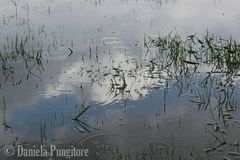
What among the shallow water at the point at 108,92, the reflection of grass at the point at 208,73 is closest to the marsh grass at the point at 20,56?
the shallow water at the point at 108,92

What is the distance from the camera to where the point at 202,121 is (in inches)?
220

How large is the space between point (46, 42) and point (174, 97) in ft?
13.9

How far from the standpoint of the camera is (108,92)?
6676 mm

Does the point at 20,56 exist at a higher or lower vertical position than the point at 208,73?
higher

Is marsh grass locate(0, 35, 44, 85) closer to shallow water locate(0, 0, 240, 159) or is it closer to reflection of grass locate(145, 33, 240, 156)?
shallow water locate(0, 0, 240, 159)

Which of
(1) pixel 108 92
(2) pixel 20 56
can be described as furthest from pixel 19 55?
(1) pixel 108 92

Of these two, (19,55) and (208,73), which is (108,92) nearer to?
(208,73)

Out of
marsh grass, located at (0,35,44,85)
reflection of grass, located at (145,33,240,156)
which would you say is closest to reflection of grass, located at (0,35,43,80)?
marsh grass, located at (0,35,44,85)

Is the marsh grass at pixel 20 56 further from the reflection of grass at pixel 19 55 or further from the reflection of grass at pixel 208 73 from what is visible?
the reflection of grass at pixel 208 73

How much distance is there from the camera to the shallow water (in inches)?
200

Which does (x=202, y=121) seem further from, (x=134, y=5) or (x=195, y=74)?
(x=134, y=5)

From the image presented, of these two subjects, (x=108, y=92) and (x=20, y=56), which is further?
(x=20, y=56)

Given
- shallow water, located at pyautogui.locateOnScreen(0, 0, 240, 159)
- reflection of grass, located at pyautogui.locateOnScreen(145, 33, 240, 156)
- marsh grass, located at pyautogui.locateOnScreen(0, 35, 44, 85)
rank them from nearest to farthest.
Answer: shallow water, located at pyautogui.locateOnScreen(0, 0, 240, 159) < reflection of grass, located at pyautogui.locateOnScreen(145, 33, 240, 156) < marsh grass, located at pyautogui.locateOnScreen(0, 35, 44, 85)

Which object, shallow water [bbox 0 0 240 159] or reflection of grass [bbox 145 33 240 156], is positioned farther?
reflection of grass [bbox 145 33 240 156]
